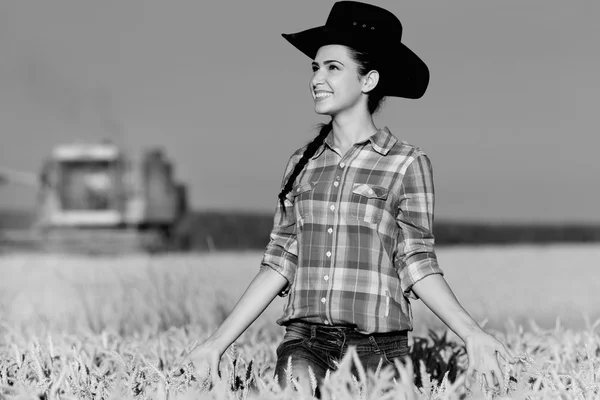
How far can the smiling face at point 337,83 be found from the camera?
2.54 meters

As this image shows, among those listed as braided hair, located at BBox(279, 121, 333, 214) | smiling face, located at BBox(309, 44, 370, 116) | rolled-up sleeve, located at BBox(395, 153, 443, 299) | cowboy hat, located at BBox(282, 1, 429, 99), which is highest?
cowboy hat, located at BBox(282, 1, 429, 99)

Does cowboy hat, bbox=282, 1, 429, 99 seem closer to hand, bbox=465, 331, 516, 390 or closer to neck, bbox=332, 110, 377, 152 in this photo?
neck, bbox=332, 110, 377, 152

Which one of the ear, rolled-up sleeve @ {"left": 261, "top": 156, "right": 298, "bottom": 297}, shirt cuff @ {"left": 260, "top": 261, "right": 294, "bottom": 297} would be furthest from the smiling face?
shirt cuff @ {"left": 260, "top": 261, "right": 294, "bottom": 297}

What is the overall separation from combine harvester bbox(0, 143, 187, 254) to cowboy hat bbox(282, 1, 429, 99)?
13.7 m

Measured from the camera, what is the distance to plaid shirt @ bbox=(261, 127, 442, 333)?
8.05ft

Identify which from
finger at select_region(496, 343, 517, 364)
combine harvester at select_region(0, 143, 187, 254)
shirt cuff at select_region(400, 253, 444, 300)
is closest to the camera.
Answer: finger at select_region(496, 343, 517, 364)

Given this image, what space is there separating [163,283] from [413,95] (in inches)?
138

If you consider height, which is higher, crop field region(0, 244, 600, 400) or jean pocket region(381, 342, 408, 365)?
jean pocket region(381, 342, 408, 365)

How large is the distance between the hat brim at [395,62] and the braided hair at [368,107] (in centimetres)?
3

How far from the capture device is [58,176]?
632 inches

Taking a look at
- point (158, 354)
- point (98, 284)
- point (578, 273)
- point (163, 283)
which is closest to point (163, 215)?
point (578, 273)

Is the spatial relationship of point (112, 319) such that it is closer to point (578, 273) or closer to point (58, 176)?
point (578, 273)

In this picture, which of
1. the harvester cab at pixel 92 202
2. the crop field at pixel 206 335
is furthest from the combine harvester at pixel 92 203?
the crop field at pixel 206 335

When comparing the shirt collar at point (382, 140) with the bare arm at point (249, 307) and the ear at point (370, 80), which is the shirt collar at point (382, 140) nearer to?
the ear at point (370, 80)
